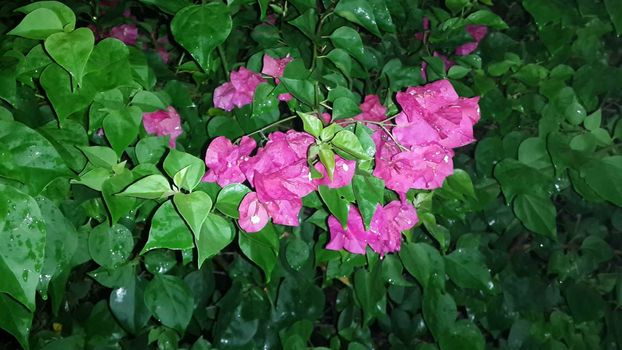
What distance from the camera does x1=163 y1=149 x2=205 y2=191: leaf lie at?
54 centimetres

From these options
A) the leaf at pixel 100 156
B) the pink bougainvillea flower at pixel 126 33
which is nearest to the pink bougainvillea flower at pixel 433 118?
the leaf at pixel 100 156

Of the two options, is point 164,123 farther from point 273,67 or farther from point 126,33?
point 126,33

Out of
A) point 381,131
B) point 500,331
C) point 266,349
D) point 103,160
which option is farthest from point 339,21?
point 500,331

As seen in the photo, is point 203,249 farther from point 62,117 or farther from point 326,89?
point 326,89

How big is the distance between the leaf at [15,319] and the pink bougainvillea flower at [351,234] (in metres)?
0.35

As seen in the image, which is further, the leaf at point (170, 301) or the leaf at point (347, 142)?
the leaf at point (170, 301)

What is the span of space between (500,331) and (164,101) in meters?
0.78

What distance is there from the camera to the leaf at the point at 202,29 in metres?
0.61

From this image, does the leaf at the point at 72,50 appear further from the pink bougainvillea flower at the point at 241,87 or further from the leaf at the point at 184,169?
the pink bougainvillea flower at the point at 241,87

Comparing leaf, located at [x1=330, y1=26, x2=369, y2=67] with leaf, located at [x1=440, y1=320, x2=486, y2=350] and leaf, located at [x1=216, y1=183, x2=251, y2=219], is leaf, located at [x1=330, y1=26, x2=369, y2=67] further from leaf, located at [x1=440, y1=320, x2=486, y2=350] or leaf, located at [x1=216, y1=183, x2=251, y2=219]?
leaf, located at [x1=440, y1=320, x2=486, y2=350]

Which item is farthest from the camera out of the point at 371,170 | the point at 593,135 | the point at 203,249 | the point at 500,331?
the point at 500,331

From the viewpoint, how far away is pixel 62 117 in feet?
1.90

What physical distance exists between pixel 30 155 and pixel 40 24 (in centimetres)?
15

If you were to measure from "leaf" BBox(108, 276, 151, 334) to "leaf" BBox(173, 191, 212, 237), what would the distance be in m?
0.32
